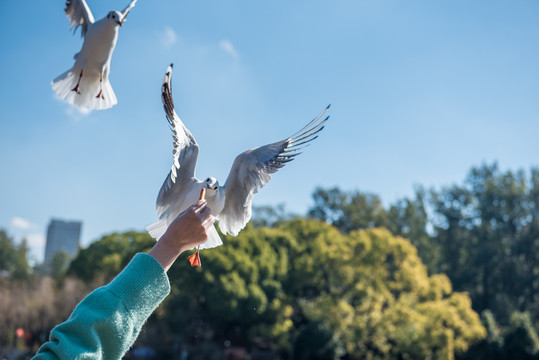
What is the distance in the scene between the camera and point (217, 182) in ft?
5.23

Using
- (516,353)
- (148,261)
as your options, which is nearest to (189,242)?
(148,261)

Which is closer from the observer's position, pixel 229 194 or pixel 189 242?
pixel 189 242

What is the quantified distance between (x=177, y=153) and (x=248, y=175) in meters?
0.27

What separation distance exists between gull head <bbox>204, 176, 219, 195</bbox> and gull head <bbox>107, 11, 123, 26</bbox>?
1.77ft

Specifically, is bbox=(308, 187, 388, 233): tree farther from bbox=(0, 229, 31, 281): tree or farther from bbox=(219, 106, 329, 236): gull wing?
bbox=(219, 106, 329, 236): gull wing

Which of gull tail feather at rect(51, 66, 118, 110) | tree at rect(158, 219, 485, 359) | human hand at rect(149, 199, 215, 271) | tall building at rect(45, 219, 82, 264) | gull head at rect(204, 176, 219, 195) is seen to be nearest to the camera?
human hand at rect(149, 199, 215, 271)

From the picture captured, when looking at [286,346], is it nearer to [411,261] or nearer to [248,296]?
[248,296]

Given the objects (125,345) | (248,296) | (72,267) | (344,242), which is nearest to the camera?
(125,345)

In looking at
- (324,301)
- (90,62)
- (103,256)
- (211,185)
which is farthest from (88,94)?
(103,256)

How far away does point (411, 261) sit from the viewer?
12.6 m

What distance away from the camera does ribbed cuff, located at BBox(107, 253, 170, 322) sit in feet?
2.77

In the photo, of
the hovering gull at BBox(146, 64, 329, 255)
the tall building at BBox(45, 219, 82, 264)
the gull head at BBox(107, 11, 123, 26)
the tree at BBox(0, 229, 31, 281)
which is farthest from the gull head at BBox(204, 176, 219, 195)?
the tall building at BBox(45, 219, 82, 264)

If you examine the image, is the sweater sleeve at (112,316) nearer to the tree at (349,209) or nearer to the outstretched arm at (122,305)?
the outstretched arm at (122,305)

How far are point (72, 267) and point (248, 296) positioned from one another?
8090 mm
